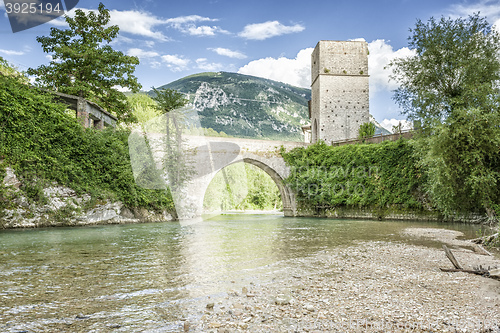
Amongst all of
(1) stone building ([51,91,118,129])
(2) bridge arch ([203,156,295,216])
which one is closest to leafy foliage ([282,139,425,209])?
(2) bridge arch ([203,156,295,216])

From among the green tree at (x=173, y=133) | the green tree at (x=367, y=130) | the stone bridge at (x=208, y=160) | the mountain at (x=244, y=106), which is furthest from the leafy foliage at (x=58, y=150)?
the mountain at (x=244, y=106)

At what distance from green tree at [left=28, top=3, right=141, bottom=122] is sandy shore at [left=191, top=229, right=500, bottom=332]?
15744mm

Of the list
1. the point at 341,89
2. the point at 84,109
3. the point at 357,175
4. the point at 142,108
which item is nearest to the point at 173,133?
the point at 84,109

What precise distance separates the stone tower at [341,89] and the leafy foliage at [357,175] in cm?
457

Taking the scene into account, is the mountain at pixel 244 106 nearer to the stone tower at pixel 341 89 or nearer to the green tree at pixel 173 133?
the stone tower at pixel 341 89

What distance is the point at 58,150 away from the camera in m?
12.0

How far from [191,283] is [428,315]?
8.18ft

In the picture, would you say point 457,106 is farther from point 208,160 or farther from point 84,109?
point 84,109

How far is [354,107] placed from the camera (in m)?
27.4

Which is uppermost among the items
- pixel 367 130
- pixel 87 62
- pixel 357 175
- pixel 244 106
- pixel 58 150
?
pixel 244 106

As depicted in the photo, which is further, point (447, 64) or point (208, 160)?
point (208, 160)

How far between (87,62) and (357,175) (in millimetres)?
16438

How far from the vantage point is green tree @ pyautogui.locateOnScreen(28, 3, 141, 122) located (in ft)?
54.5

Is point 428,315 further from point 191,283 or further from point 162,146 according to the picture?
point 162,146
